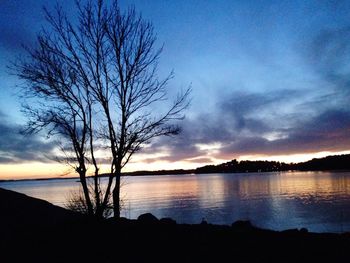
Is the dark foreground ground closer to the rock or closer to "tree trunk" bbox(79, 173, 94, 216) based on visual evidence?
the rock

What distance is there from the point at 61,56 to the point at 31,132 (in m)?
3.77

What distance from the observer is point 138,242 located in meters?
9.73

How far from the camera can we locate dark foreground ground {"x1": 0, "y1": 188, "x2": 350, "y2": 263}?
8.55 meters

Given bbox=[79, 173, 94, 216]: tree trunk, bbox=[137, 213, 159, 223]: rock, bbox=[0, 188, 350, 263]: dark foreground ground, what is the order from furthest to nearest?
bbox=[79, 173, 94, 216]: tree trunk
bbox=[137, 213, 159, 223]: rock
bbox=[0, 188, 350, 263]: dark foreground ground

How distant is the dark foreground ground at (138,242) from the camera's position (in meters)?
8.55

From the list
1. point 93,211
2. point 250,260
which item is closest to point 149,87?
point 93,211

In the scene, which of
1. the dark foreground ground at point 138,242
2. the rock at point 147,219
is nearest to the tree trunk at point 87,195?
the dark foreground ground at point 138,242

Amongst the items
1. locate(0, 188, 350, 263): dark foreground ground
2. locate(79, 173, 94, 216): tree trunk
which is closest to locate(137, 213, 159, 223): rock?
locate(0, 188, 350, 263): dark foreground ground

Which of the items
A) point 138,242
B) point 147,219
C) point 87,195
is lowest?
point 147,219

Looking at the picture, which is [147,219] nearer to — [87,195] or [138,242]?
[87,195]

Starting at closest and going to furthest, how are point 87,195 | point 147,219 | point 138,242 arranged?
1. point 138,242
2. point 87,195
3. point 147,219

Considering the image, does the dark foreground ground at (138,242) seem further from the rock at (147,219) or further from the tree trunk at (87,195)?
the tree trunk at (87,195)

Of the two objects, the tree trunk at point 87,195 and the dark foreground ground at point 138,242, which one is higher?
the tree trunk at point 87,195

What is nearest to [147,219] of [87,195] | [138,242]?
[87,195]
